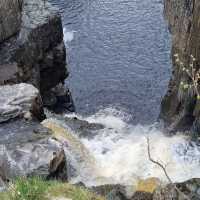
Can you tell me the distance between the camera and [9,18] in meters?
22.9

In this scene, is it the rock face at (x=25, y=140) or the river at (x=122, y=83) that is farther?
the river at (x=122, y=83)

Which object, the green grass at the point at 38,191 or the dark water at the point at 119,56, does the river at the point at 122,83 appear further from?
the green grass at the point at 38,191

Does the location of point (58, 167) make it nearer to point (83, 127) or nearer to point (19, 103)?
point (19, 103)

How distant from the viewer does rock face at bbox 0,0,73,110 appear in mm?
22594

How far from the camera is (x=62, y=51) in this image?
26.5 m

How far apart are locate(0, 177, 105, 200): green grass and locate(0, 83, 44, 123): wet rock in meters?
8.32

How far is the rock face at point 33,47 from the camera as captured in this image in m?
22.6

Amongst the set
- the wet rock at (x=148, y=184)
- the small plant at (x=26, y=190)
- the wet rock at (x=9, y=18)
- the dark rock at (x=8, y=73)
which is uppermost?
the small plant at (x=26, y=190)

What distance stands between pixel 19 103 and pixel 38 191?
31.3ft

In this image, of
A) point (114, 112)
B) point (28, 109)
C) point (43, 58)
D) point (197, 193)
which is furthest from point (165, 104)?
point (197, 193)

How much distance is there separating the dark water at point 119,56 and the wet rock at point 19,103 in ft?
25.2

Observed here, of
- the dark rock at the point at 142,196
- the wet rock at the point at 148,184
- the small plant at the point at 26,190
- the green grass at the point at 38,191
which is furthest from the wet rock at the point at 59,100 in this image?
the small plant at the point at 26,190

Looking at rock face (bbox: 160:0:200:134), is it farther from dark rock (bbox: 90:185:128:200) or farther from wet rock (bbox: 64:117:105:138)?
dark rock (bbox: 90:185:128:200)

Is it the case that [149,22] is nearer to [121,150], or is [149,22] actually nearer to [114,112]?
[114,112]
